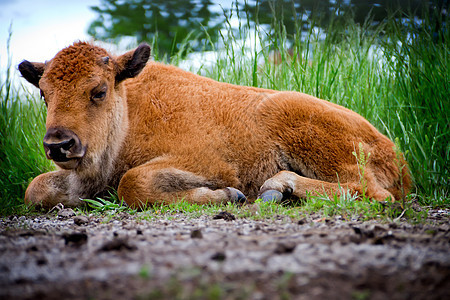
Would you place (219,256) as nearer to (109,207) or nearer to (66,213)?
(109,207)

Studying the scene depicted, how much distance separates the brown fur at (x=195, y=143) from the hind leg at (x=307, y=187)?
12 mm

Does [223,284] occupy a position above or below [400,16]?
below

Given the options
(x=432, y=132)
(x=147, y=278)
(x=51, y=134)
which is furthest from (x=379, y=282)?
(x=432, y=132)

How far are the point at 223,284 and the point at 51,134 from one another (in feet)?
9.47

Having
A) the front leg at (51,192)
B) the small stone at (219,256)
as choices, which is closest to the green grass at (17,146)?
the front leg at (51,192)

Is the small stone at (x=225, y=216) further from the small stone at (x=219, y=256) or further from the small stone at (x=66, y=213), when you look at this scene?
the small stone at (x=66, y=213)

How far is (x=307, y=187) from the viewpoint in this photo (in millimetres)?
4578

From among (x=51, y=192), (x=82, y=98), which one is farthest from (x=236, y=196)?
(x=51, y=192)

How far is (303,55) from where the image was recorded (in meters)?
6.87

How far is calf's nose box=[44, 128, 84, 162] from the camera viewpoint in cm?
389

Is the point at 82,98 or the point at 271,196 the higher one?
the point at 82,98

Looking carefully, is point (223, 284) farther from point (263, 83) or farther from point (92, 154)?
point (263, 83)

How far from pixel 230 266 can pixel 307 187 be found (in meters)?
2.94

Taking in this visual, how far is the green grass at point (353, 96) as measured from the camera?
14.3ft
